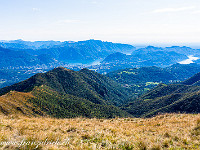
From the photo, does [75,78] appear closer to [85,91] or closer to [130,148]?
[85,91]

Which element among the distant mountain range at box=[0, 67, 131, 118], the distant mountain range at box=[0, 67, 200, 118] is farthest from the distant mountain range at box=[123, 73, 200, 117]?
the distant mountain range at box=[0, 67, 131, 118]

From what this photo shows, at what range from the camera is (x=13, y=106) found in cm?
4659

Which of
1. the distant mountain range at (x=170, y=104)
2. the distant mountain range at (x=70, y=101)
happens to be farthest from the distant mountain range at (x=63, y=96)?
the distant mountain range at (x=170, y=104)

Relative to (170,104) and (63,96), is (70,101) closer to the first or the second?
(63,96)

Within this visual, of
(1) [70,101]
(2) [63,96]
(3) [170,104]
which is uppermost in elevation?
(1) [70,101]

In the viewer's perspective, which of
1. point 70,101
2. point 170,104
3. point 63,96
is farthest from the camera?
point 63,96

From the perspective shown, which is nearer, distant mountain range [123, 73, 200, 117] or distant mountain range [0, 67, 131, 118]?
distant mountain range [123, 73, 200, 117]

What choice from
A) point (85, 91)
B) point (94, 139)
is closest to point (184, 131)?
point (94, 139)

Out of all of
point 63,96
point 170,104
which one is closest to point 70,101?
point 63,96

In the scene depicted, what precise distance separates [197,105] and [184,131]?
196 feet

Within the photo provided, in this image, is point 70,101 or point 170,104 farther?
point 170,104

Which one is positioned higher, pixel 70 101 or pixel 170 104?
pixel 70 101

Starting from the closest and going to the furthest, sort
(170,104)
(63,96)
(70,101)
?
(70,101)
(170,104)
(63,96)

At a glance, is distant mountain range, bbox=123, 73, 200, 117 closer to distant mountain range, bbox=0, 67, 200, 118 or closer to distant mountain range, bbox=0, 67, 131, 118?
distant mountain range, bbox=0, 67, 200, 118
